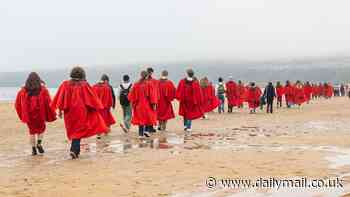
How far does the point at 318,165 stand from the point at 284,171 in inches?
35.1

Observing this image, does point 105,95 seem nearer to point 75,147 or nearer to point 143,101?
point 143,101

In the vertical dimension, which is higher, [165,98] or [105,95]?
[105,95]

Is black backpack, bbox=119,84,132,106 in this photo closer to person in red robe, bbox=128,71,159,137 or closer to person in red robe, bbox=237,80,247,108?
person in red robe, bbox=128,71,159,137

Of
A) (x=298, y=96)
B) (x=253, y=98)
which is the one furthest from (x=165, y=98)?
(x=298, y=96)

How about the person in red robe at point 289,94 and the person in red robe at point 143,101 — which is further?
the person in red robe at point 289,94

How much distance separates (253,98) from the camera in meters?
29.6

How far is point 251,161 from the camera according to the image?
9.83 metres

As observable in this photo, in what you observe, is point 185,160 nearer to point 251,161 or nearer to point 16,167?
point 251,161

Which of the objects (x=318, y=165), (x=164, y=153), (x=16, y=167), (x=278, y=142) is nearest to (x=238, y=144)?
(x=278, y=142)

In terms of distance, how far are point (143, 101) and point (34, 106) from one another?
367 centimetres

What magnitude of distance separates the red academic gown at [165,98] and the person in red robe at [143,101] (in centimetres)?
199

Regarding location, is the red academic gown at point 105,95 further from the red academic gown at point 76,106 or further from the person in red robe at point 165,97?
the red academic gown at point 76,106

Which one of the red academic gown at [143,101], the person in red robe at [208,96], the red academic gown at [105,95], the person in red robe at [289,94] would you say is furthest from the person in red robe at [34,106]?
the person in red robe at [289,94]

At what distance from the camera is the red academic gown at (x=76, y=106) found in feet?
36.1
